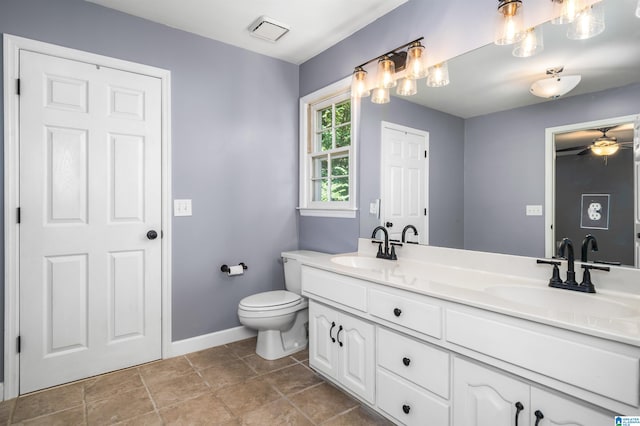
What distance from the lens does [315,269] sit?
2.13m

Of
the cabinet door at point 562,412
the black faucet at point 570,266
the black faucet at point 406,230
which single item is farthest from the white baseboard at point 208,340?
the black faucet at point 570,266

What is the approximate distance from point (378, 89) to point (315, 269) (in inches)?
50.9

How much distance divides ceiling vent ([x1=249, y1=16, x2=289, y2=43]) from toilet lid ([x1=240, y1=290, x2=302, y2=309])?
1.99 m

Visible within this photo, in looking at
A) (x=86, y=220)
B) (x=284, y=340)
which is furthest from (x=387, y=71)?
(x=86, y=220)

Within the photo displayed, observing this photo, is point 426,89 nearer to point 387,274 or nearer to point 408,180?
point 408,180

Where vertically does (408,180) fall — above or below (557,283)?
above

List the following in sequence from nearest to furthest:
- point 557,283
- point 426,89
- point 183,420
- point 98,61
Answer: point 557,283 < point 183,420 < point 426,89 < point 98,61

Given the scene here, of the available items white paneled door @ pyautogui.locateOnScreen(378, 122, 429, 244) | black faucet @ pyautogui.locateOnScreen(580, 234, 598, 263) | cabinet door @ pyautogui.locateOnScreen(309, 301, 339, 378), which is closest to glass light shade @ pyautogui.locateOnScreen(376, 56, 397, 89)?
white paneled door @ pyautogui.locateOnScreen(378, 122, 429, 244)

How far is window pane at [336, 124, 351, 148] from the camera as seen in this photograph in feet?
8.79

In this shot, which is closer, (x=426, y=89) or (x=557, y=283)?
(x=557, y=283)

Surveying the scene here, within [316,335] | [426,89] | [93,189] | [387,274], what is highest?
[426,89]

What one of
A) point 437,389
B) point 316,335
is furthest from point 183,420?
point 437,389

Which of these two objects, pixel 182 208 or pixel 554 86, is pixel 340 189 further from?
pixel 554 86

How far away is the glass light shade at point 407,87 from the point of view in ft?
6.95
